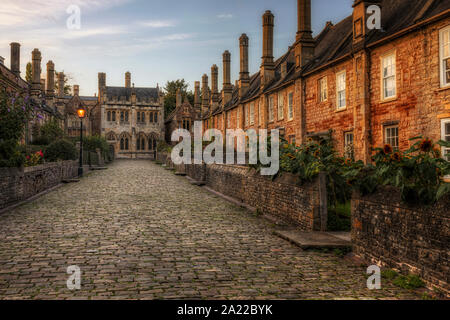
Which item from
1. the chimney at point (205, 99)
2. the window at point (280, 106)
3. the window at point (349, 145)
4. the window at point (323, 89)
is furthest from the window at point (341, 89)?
the chimney at point (205, 99)

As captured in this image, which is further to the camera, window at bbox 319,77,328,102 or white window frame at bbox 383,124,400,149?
window at bbox 319,77,328,102

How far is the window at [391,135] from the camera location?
57.9ft

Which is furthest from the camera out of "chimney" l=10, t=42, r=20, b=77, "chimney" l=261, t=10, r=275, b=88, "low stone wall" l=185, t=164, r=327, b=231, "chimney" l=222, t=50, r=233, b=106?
"chimney" l=222, t=50, r=233, b=106

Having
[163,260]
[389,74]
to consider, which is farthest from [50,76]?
[163,260]

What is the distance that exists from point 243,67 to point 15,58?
996 inches

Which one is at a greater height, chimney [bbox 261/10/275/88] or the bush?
chimney [bbox 261/10/275/88]

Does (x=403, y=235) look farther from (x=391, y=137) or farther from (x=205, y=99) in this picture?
(x=205, y=99)

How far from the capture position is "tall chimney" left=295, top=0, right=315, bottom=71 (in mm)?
26438

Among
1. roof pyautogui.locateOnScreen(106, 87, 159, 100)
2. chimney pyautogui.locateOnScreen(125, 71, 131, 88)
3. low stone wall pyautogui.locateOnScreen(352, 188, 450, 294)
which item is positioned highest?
chimney pyautogui.locateOnScreen(125, 71, 131, 88)

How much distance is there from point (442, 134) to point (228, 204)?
8835 mm

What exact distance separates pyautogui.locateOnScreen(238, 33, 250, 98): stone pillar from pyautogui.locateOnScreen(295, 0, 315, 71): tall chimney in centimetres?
1424

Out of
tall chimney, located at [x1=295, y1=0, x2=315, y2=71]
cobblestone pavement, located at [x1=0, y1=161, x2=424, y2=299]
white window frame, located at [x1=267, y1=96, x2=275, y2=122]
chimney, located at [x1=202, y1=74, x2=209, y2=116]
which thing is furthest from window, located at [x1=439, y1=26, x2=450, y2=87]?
chimney, located at [x1=202, y1=74, x2=209, y2=116]

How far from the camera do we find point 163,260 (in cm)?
636

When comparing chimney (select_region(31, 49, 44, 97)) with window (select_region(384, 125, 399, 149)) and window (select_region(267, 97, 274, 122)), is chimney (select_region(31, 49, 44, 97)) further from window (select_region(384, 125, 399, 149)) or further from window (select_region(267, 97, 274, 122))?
window (select_region(384, 125, 399, 149))
